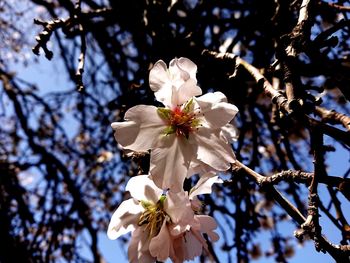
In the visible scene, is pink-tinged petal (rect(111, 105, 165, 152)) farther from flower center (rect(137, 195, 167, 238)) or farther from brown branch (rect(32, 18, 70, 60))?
brown branch (rect(32, 18, 70, 60))

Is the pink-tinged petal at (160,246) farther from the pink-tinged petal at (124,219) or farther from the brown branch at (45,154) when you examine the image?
the brown branch at (45,154)

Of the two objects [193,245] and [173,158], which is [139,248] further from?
[173,158]

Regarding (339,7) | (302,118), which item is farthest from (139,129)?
(339,7)

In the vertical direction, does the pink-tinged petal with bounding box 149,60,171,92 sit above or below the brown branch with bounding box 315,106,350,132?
above

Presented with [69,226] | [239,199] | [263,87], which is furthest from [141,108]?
[69,226]

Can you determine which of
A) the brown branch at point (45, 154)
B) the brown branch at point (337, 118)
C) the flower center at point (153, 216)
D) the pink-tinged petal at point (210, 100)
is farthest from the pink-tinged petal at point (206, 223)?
the brown branch at point (45, 154)

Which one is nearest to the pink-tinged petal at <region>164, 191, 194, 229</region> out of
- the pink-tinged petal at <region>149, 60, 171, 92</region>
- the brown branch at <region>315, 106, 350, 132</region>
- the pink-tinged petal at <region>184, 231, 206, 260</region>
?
the pink-tinged petal at <region>184, 231, 206, 260</region>

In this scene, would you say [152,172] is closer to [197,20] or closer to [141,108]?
[141,108]
